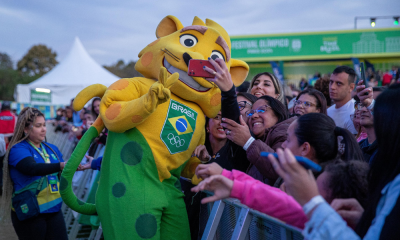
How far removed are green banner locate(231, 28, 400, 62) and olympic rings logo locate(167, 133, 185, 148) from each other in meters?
20.9

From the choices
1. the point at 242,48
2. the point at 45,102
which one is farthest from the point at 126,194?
the point at 242,48

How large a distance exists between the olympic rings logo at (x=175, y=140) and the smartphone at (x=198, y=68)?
49cm

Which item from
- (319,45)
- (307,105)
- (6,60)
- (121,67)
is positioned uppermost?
(6,60)

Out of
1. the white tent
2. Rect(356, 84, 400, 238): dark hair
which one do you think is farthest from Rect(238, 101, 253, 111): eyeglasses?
the white tent

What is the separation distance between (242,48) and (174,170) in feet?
70.3

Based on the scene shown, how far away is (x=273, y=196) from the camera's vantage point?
164cm

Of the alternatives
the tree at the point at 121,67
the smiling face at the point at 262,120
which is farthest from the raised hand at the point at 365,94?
the tree at the point at 121,67

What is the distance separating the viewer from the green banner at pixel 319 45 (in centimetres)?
2183

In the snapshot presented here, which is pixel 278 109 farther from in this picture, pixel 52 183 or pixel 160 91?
pixel 52 183

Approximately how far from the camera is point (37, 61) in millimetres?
48000

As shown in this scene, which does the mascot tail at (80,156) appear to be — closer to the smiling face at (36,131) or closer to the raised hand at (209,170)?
the smiling face at (36,131)

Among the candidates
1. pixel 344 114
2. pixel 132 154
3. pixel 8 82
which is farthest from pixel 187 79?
pixel 8 82

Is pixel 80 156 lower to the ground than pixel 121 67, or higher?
lower

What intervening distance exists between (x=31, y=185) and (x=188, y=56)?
2055mm
